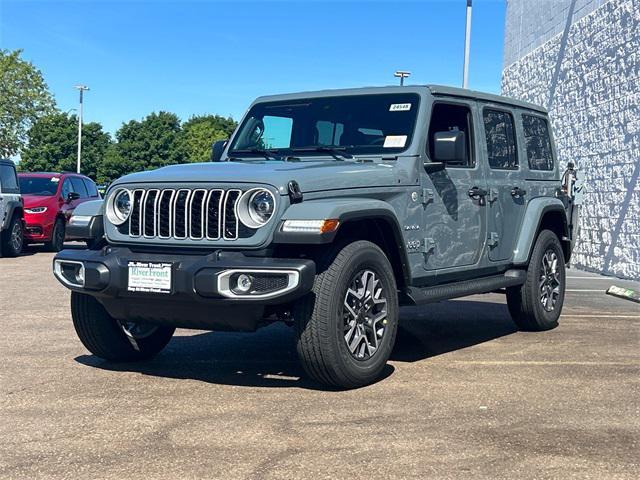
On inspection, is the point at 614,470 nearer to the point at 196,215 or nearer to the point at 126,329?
the point at 196,215

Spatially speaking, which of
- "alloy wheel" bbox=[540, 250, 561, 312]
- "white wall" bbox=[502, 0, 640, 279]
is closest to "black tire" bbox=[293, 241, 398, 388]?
"alloy wheel" bbox=[540, 250, 561, 312]

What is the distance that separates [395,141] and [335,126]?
552 mm

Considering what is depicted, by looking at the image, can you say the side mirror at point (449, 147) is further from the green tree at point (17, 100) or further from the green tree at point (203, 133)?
the green tree at point (203, 133)

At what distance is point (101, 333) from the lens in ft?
19.1

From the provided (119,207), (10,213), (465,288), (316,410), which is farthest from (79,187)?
(316,410)

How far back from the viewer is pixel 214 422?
14.6 feet

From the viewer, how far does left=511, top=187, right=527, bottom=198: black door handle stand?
7332 mm

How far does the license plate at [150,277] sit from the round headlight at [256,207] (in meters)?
0.52

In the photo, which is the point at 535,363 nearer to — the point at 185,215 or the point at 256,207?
the point at 256,207

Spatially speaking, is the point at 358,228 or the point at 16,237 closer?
the point at 358,228

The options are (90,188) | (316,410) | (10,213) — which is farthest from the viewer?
(90,188)

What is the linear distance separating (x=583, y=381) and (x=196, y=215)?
8.95ft

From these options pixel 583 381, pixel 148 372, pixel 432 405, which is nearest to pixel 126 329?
pixel 148 372

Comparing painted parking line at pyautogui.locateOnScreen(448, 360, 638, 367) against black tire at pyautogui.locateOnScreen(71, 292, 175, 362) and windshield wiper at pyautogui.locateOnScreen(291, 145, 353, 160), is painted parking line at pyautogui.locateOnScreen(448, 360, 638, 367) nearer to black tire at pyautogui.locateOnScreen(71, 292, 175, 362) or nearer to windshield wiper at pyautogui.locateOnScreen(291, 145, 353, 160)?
windshield wiper at pyautogui.locateOnScreen(291, 145, 353, 160)
